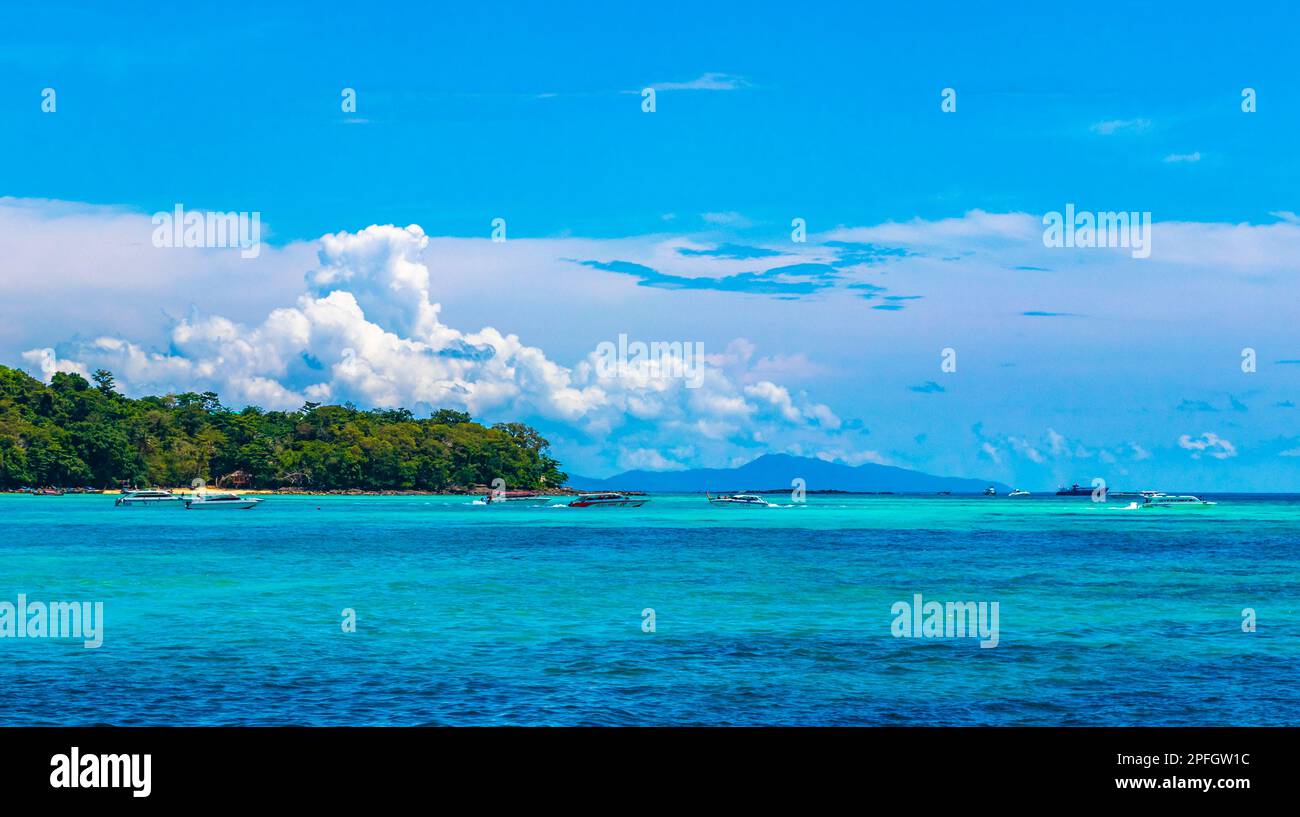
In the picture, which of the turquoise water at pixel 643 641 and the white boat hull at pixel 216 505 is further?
the white boat hull at pixel 216 505

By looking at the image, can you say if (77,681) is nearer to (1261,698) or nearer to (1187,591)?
(1261,698)

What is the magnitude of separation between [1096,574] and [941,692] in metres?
40.4

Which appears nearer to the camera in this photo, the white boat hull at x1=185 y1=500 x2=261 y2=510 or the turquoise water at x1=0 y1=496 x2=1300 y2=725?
the turquoise water at x1=0 y1=496 x2=1300 y2=725

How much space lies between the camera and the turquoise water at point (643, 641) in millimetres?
25438

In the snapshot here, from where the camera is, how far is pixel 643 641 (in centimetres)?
3572

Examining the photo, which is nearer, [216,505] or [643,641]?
[643,641]

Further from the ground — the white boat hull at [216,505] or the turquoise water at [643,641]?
the turquoise water at [643,641]

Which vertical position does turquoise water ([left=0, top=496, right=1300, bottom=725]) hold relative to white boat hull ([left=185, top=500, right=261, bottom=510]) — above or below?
above

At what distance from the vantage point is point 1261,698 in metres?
27.0

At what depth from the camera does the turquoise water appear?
25438 mm

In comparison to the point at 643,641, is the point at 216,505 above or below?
below
